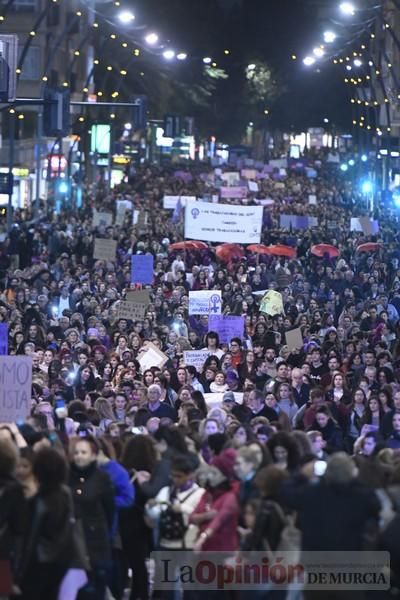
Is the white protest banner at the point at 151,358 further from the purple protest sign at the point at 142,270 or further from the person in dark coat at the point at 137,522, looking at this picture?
the person in dark coat at the point at 137,522

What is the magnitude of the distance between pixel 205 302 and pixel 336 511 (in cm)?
1766

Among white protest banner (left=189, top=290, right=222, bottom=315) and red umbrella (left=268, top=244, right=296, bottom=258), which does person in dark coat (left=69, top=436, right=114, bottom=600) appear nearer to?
white protest banner (left=189, top=290, right=222, bottom=315)

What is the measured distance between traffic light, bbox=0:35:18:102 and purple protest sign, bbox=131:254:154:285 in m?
4.15

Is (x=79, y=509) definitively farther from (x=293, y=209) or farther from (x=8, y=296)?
(x=293, y=209)

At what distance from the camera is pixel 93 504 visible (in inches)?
485

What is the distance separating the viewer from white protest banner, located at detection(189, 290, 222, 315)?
28625mm

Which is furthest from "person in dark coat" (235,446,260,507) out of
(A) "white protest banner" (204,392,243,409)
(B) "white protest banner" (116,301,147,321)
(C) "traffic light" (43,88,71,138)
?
(C) "traffic light" (43,88,71,138)

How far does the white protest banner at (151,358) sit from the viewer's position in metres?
23.2

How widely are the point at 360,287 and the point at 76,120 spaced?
143 ft

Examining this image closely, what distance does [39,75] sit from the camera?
269 ft

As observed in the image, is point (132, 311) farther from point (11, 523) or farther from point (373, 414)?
point (11, 523)

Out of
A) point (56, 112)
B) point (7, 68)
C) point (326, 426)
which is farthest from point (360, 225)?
point (326, 426)

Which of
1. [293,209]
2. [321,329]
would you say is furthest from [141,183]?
[321,329]

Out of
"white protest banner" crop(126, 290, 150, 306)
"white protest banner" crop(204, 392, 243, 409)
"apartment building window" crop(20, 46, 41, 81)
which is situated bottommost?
"white protest banner" crop(204, 392, 243, 409)
